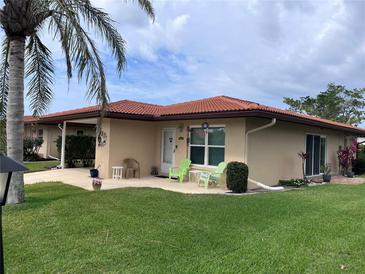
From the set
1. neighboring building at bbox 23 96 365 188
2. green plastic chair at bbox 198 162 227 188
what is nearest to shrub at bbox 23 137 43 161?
neighboring building at bbox 23 96 365 188

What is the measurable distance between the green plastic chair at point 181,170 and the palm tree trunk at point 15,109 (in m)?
6.50

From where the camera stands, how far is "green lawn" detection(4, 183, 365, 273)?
454 cm

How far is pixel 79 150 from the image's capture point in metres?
18.9

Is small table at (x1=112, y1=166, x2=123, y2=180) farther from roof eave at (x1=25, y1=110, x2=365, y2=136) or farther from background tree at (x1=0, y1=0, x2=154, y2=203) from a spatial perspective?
background tree at (x1=0, y1=0, x2=154, y2=203)

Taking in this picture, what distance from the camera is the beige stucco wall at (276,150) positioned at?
12.4m

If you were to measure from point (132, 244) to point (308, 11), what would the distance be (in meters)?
9.74

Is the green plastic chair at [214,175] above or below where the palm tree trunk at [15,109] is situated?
below

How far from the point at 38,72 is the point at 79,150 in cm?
947

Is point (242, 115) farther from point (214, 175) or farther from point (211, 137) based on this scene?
point (214, 175)

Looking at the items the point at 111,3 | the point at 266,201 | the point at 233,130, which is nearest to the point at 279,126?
the point at 233,130

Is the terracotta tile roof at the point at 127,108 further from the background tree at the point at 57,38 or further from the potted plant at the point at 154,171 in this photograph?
the background tree at the point at 57,38

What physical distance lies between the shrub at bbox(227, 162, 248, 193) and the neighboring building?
0.87m

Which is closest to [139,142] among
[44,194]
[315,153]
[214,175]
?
[214,175]

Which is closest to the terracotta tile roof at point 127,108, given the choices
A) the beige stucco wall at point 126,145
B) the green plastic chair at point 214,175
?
the beige stucco wall at point 126,145
